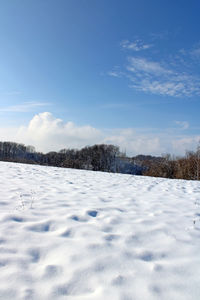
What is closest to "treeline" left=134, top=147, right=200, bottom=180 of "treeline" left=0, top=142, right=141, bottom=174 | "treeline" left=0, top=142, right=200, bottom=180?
"treeline" left=0, top=142, right=200, bottom=180

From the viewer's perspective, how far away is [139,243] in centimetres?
255

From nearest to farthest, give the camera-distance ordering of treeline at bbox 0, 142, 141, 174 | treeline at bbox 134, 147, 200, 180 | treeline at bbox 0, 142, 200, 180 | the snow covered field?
the snow covered field, treeline at bbox 134, 147, 200, 180, treeline at bbox 0, 142, 200, 180, treeline at bbox 0, 142, 141, 174

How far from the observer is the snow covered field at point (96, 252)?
1.68m

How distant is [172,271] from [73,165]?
54992 mm

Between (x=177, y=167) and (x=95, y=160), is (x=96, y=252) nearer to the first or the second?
(x=177, y=167)

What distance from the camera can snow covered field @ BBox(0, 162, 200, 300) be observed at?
5.52 ft

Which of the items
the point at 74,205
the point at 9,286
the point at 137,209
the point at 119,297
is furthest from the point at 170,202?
the point at 9,286

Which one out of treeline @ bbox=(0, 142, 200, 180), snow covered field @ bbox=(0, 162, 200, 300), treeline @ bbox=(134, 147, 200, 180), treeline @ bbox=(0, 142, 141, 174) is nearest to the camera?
snow covered field @ bbox=(0, 162, 200, 300)

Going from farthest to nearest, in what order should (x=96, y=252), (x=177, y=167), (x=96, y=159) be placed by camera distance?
1. (x=96, y=159)
2. (x=177, y=167)
3. (x=96, y=252)

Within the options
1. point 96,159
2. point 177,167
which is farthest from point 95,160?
point 177,167

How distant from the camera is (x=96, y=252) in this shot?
226 centimetres

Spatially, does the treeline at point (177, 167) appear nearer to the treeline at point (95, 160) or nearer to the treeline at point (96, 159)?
the treeline at point (96, 159)

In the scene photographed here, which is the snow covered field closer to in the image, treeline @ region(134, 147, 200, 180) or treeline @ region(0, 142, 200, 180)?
treeline @ region(134, 147, 200, 180)

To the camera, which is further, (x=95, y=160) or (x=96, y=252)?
(x=95, y=160)
